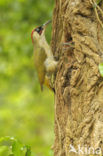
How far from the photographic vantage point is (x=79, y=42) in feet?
9.81

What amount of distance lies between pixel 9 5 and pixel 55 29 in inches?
149

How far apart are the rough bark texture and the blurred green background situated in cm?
190

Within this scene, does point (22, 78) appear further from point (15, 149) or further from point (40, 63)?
point (15, 149)

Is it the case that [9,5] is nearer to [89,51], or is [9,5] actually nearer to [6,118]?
[6,118]

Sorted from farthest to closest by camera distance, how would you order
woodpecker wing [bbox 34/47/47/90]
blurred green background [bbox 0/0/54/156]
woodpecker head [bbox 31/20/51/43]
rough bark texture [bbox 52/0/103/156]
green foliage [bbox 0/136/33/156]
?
blurred green background [bbox 0/0/54/156] < woodpecker head [bbox 31/20/51/43] < woodpecker wing [bbox 34/47/47/90] < rough bark texture [bbox 52/0/103/156] < green foliage [bbox 0/136/33/156]

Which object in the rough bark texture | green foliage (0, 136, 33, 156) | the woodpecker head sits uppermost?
the woodpecker head

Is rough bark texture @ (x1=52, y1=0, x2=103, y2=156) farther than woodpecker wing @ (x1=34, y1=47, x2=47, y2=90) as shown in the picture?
No

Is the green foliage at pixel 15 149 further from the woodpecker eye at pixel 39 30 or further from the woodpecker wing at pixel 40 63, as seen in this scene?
the woodpecker eye at pixel 39 30

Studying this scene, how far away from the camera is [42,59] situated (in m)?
4.03

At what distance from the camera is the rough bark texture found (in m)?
2.77

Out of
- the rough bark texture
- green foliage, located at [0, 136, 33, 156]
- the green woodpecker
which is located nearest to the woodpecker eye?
the green woodpecker

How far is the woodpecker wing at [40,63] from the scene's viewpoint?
155 inches

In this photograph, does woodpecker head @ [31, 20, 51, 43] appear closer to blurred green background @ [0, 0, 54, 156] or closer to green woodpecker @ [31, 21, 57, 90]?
green woodpecker @ [31, 21, 57, 90]

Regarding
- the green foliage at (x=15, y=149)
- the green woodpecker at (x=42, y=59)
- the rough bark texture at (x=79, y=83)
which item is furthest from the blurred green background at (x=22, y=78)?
the green foliage at (x=15, y=149)
